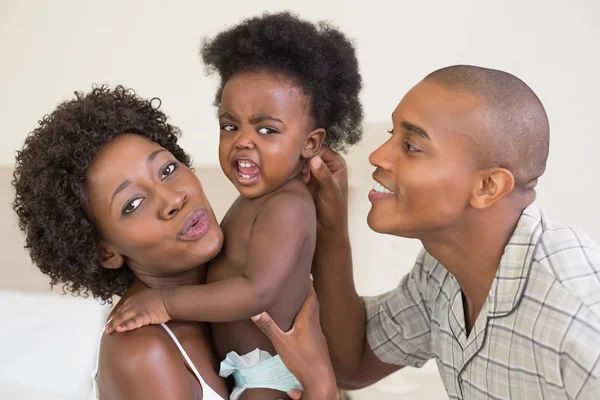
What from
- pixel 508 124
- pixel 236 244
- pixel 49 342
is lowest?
pixel 49 342

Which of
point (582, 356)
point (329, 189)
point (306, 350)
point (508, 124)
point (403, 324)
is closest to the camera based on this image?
point (582, 356)

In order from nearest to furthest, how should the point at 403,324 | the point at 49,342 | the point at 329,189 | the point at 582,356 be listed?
the point at 582,356
the point at 329,189
the point at 403,324
the point at 49,342

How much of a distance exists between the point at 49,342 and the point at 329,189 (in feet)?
3.45

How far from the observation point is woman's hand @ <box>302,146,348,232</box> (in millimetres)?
1339

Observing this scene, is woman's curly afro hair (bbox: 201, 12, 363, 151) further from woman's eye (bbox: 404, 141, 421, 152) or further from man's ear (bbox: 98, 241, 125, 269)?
man's ear (bbox: 98, 241, 125, 269)

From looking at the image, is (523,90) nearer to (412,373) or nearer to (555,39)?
(555,39)

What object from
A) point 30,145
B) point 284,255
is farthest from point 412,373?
point 30,145

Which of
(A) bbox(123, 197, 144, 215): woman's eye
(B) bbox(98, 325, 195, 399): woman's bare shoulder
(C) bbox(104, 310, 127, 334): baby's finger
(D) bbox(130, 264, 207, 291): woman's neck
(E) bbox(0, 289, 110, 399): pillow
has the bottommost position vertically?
(E) bbox(0, 289, 110, 399): pillow

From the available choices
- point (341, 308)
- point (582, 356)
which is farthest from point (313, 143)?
point (582, 356)

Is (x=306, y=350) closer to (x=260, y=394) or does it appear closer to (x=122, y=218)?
(x=260, y=394)

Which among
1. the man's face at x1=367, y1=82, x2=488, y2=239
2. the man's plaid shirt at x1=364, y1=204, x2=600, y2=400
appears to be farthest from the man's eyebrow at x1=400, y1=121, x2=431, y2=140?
the man's plaid shirt at x1=364, y1=204, x2=600, y2=400

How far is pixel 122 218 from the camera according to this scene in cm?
110

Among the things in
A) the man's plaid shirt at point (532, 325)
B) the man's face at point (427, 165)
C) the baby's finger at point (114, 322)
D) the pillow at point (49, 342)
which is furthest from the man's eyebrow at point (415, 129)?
the pillow at point (49, 342)

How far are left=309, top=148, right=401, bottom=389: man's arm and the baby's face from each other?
0.56 feet
